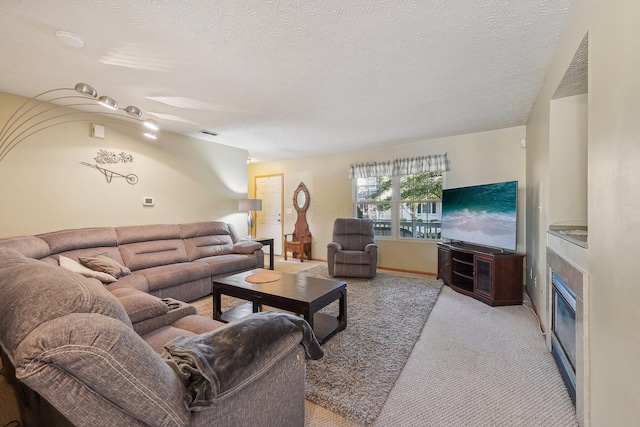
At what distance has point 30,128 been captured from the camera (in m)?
2.92

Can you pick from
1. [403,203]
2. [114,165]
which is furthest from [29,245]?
[403,203]

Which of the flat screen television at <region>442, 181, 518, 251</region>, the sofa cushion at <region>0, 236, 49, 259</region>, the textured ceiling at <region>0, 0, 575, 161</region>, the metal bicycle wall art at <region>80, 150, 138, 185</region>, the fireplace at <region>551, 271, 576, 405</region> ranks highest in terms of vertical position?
the textured ceiling at <region>0, 0, 575, 161</region>

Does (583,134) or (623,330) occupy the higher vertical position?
(583,134)

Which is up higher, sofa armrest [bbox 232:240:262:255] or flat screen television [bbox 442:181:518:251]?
flat screen television [bbox 442:181:518:251]

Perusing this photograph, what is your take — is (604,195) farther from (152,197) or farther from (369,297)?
(152,197)

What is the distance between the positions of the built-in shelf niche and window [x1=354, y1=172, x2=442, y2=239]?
2.41m

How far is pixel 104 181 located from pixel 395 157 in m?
4.44

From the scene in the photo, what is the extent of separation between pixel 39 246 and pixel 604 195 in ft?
13.7

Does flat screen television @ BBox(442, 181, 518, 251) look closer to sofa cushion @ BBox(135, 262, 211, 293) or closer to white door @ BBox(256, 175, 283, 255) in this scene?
sofa cushion @ BBox(135, 262, 211, 293)

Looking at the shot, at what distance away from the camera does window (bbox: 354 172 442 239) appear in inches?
184

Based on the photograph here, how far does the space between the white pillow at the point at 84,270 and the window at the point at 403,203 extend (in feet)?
13.2

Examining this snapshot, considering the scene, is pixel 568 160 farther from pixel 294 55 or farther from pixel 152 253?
pixel 152 253

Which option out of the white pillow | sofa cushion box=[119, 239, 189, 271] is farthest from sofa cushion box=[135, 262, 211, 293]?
the white pillow

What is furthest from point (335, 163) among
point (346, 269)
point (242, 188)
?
point (346, 269)
